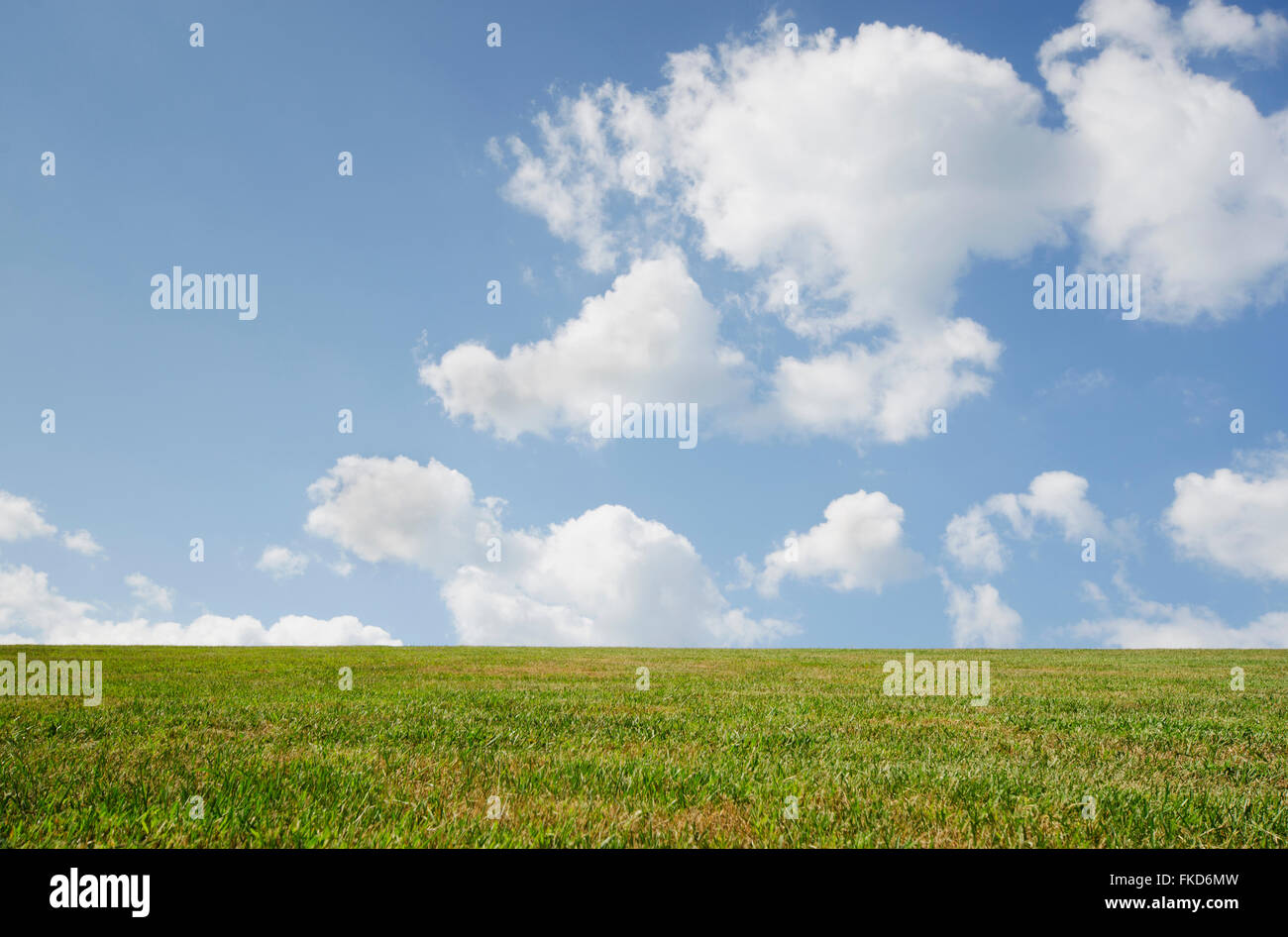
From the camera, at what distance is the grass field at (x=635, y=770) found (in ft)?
15.2

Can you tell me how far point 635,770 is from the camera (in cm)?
597

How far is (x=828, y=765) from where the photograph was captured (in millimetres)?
6480

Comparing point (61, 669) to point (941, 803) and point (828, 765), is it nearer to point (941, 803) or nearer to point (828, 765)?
point (828, 765)

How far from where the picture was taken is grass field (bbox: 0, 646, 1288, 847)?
4621 millimetres

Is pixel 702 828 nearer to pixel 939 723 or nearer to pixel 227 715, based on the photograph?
pixel 939 723
